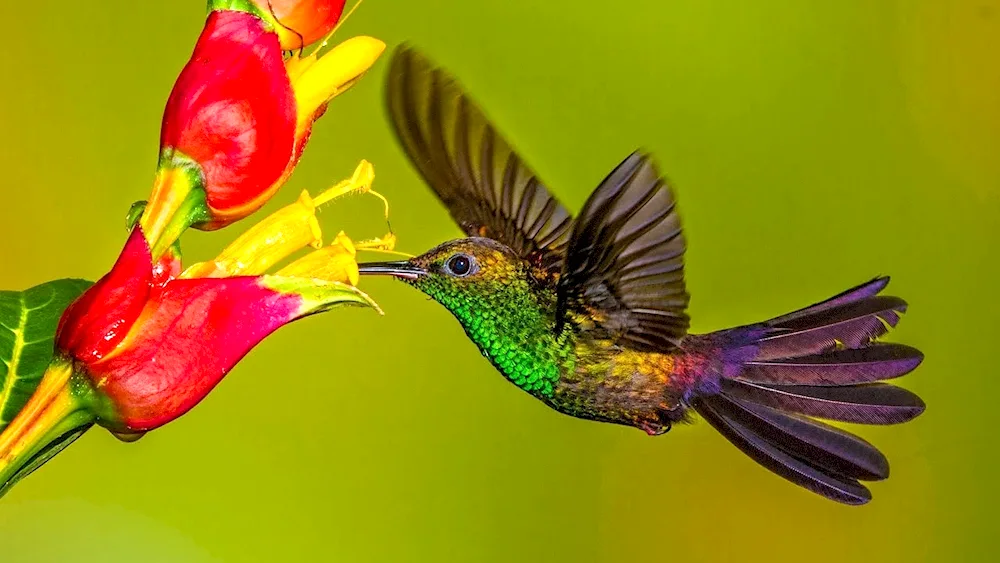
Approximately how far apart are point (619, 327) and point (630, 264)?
0.06 m

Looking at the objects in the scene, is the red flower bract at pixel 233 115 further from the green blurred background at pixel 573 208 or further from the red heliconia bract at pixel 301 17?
the green blurred background at pixel 573 208

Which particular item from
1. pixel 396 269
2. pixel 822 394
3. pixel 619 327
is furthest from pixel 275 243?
pixel 822 394

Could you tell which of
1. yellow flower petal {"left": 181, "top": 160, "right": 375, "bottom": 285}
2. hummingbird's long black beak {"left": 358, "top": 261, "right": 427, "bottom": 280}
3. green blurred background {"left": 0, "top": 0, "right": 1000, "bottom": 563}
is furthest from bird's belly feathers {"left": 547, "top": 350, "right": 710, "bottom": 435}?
green blurred background {"left": 0, "top": 0, "right": 1000, "bottom": 563}

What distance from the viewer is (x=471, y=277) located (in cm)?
58

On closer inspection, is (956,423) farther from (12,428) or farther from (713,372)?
(12,428)

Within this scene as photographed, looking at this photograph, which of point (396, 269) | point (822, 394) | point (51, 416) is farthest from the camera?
point (822, 394)

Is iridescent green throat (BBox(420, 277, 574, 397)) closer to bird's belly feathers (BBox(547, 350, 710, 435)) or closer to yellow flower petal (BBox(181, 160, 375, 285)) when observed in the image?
bird's belly feathers (BBox(547, 350, 710, 435))

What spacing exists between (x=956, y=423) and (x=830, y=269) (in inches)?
10.0

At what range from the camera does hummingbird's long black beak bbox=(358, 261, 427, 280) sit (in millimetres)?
529

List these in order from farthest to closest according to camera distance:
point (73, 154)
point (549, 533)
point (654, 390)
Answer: point (549, 533) < point (73, 154) < point (654, 390)

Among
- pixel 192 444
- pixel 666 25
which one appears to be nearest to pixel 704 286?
pixel 666 25

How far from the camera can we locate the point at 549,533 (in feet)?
3.62

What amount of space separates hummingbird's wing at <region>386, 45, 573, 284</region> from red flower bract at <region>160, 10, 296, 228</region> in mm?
237

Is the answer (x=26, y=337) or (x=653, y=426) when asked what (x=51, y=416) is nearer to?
(x=26, y=337)
